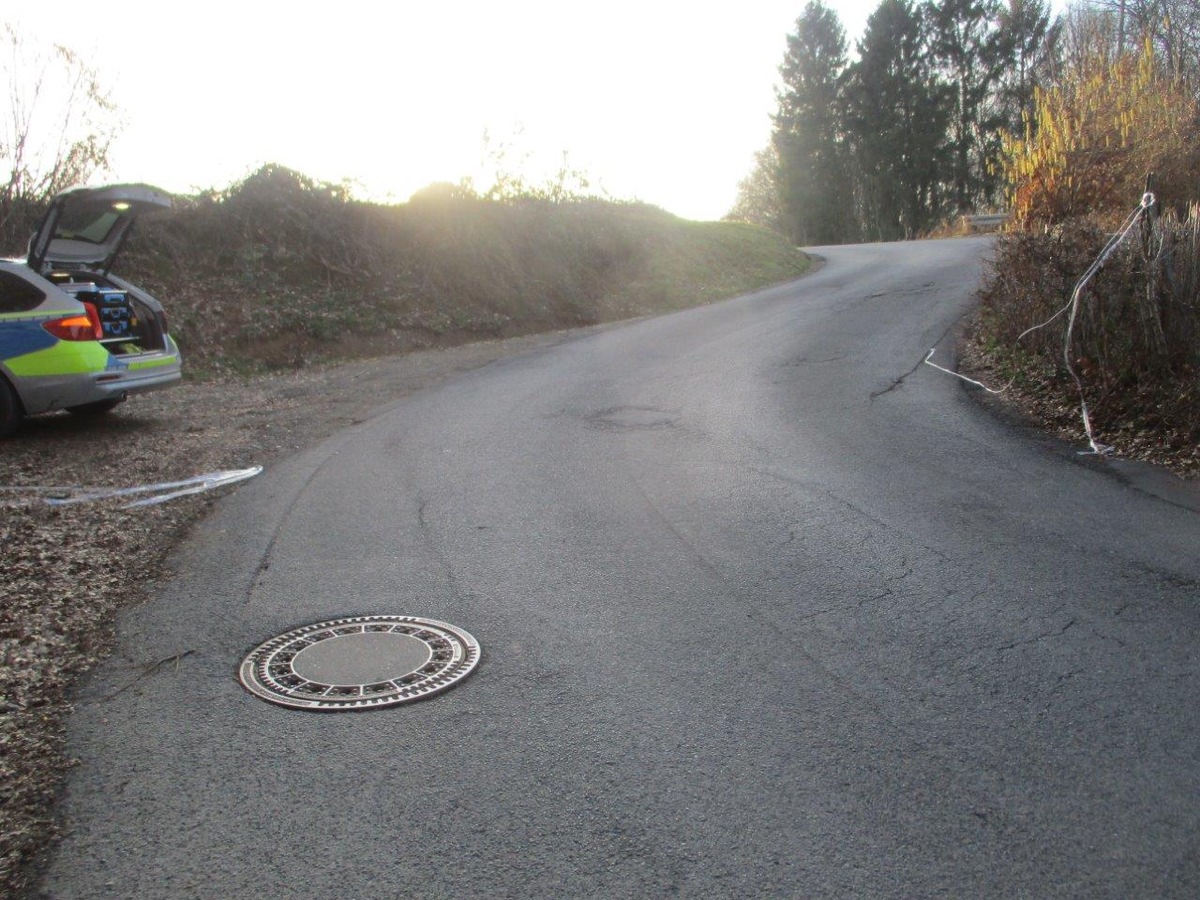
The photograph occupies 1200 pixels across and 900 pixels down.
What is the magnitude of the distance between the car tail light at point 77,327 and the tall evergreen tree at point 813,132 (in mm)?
46903

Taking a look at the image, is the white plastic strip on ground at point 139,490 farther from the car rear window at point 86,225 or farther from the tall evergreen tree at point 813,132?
the tall evergreen tree at point 813,132

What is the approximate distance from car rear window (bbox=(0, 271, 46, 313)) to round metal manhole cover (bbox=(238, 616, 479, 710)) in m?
6.21

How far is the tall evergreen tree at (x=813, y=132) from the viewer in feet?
171

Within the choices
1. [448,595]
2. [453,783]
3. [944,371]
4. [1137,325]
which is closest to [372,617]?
[448,595]

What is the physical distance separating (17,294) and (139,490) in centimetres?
290

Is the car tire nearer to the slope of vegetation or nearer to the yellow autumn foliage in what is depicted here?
the slope of vegetation

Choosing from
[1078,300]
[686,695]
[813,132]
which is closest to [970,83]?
[813,132]

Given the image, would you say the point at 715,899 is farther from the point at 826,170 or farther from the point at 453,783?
the point at 826,170

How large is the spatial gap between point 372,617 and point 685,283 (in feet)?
71.2

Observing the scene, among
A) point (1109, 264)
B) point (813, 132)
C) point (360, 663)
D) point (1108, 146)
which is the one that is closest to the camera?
point (360, 663)

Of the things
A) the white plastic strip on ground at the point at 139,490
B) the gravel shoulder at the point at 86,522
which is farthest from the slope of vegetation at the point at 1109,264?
the white plastic strip on ground at the point at 139,490

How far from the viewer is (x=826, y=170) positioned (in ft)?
171

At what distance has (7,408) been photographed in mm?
9156

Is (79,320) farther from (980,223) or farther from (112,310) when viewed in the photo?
(980,223)
